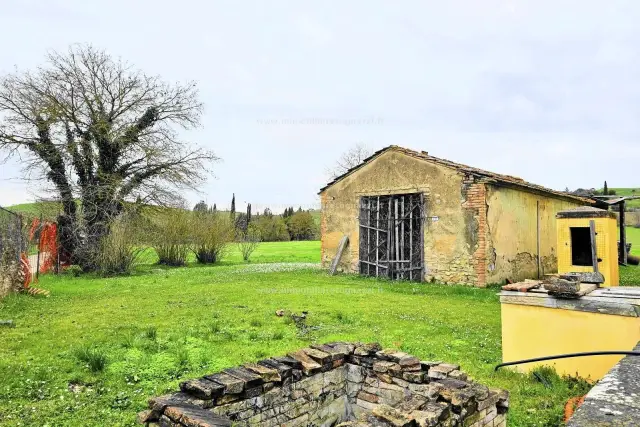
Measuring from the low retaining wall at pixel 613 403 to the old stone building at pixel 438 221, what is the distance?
11.1 metres

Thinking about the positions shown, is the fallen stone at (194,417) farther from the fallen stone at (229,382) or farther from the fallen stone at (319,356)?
the fallen stone at (319,356)

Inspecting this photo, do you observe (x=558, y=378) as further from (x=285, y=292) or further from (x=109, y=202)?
(x=109, y=202)

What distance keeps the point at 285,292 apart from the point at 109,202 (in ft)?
38.5

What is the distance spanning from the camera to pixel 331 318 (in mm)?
8320

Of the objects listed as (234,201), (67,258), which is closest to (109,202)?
(67,258)

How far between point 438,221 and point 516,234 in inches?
→ 111

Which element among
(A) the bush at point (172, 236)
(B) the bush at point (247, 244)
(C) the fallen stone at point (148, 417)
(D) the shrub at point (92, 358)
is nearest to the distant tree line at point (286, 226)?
(B) the bush at point (247, 244)

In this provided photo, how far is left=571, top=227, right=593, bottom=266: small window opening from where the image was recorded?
984 centimetres

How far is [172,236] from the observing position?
21.5 metres

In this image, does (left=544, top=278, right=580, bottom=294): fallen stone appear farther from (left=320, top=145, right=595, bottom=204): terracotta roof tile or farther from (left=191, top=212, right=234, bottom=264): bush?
(left=191, top=212, right=234, bottom=264): bush

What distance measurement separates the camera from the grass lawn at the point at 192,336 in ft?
14.4

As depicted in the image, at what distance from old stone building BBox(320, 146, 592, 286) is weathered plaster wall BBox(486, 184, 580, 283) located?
1.3 inches

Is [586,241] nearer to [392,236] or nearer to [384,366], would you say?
[392,236]

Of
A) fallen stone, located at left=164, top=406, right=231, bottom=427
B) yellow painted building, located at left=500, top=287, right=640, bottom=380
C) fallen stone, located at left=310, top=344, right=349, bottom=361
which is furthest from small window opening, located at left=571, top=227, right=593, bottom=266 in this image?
fallen stone, located at left=164, top=406, right=231, bottom=427
